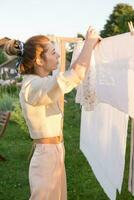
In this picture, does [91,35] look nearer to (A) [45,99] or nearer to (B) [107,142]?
(A) [45,99]

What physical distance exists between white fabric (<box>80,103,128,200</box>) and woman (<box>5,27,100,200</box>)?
611 millimetres

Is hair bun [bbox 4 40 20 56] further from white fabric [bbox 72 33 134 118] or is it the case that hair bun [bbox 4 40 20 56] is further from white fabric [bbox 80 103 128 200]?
white fabric [bbox 80 103 128 200]

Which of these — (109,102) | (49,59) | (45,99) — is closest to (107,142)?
(109,102)

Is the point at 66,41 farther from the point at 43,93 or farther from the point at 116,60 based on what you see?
the point at 43,93

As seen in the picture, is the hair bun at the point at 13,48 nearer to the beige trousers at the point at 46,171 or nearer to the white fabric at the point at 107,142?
the beige trousers at the point at 46,171

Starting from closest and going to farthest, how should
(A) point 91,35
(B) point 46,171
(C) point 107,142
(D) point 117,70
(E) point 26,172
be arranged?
1. (A) point 91,35
2. (B) point 46,171
3. (D) point 117,70
4. (C) point 107,142
5. (E) point 26,172

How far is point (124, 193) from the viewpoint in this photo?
568cm

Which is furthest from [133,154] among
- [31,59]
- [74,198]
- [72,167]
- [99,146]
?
[72,167]

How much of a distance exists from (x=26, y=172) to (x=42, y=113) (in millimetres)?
3733

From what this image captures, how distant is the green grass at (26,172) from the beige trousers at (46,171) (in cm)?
229

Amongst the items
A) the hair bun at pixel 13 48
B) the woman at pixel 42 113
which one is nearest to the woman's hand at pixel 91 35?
the woman at pixel 42 113

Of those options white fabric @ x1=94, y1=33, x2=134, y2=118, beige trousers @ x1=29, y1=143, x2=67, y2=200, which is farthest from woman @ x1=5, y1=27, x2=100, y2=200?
white fabric @ x1=94, y1=33, x2=134, y2=118

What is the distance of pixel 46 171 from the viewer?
10.9 feet

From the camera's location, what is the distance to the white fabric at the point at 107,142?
3.88 meters
